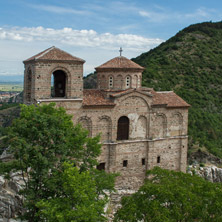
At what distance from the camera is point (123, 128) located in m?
24.6

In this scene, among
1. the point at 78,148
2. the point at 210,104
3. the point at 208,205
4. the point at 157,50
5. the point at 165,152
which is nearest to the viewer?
the point at 208,205

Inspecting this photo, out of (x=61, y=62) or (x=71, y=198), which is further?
(x=61, y=62)

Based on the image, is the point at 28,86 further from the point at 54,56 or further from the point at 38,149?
the point at 38,149

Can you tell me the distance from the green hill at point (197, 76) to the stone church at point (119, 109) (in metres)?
12.4

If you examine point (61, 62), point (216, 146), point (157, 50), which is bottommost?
point (216, 146)

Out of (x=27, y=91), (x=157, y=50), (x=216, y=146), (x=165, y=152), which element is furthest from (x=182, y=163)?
(x=157, y=50)

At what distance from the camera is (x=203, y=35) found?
6906 cm

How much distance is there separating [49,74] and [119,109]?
654 cm

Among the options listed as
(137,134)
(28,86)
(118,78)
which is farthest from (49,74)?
(137,134)

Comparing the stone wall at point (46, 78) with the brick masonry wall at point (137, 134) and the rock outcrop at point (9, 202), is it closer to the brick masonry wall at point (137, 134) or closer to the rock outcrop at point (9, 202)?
the brick masonry wall at point (137, 134)

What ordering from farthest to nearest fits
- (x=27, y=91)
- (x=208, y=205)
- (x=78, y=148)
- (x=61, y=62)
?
(x=27, y=91) → (x=61, y=62) → (x=78, y=148) → (x=208, y=205)

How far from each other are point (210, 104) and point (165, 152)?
1040 inches

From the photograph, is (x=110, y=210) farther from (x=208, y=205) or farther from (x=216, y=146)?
(x=216, y=146)

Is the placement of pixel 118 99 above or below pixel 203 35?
below
